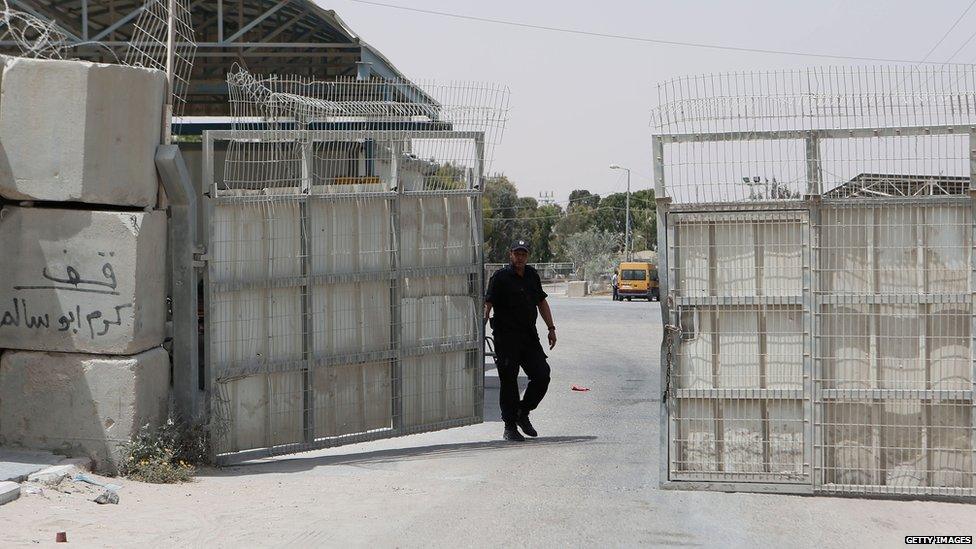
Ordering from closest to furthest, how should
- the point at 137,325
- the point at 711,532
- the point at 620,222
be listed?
the point at 711,532
the point at 137,325
the point at 620,222


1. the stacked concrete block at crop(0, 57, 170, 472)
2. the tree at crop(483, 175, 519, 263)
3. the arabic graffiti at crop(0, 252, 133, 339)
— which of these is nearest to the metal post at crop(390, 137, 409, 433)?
the stacked concrete block at crop(0, 57, 170, 472)

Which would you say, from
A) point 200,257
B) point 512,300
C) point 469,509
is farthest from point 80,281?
point 512,300

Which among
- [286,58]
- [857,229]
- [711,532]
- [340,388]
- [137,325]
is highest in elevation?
[286,58]

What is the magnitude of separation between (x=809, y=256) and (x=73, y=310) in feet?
16.8

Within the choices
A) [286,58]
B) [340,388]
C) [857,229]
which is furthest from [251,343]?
[286,58]

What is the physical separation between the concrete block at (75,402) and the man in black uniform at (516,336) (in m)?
3.33

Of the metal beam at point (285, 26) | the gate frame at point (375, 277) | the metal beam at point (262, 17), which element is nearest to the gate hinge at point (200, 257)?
the gate frame at point (375, 277)

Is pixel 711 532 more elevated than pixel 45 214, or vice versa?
pixel 45 214

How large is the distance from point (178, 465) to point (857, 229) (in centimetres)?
504

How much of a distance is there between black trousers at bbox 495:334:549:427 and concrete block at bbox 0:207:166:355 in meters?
3.41

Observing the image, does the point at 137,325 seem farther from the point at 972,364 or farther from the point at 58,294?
the point at 972,364

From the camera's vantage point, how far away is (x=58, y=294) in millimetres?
7648

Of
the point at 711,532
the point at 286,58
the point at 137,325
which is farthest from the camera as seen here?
the point at 286,58

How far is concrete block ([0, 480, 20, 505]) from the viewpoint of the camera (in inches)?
250
